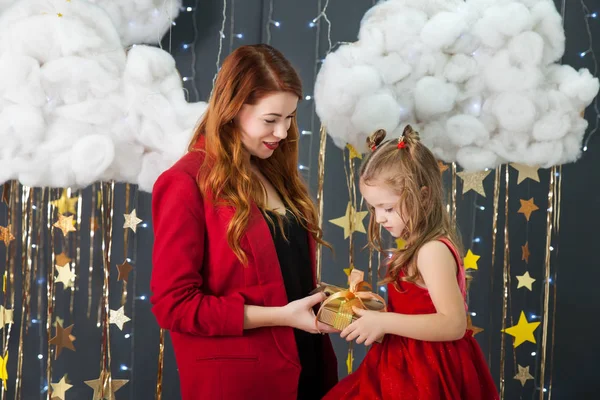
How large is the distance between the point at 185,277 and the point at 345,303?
0.42m

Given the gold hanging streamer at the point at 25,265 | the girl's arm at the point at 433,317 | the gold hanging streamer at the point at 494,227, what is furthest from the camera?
the gold hanging streamer at the point at 494,227

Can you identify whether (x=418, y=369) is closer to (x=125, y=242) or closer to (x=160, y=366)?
(x=160, y=366)

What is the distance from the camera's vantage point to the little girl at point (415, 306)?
1716mm

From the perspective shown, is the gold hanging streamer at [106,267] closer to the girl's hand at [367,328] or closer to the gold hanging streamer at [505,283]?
the girl's hand at [367,328]

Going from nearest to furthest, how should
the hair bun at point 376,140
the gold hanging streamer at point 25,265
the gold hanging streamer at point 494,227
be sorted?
the hair bun at point 376,140
the gold hanging streamer at point 25,265
the gold hanging streamer at point 494,227

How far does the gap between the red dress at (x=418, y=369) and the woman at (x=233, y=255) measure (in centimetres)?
19

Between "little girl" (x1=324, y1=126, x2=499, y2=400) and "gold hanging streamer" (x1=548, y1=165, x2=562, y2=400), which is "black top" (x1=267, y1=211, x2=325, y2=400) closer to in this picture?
"little girl" (x1=324, y1=126, x2=499, y2=400)

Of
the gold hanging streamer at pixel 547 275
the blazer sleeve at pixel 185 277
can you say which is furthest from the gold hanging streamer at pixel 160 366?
the gold hanging streamer at pixel 547 275

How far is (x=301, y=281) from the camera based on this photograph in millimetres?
1950

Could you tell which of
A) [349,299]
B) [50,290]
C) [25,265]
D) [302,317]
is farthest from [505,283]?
[25,265]

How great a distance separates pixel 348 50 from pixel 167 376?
1779 millimetres

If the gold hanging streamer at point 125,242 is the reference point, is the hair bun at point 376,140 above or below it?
above

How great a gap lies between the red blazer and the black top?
3.0 inches

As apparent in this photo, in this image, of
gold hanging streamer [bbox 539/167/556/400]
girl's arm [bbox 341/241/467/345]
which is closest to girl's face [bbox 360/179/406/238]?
girl's arm [bbox 341/241/467/345]
